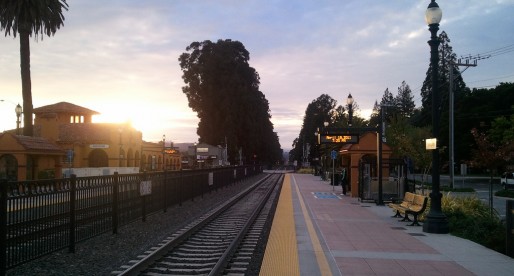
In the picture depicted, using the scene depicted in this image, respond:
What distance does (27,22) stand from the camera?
36000 millimetres

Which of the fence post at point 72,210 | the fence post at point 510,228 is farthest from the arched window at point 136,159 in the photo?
the fence post at point 510,228

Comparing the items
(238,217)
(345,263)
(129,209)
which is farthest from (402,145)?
(345,263)

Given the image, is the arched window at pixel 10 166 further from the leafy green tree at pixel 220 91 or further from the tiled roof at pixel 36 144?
the leafy green tree at pixel 220 91

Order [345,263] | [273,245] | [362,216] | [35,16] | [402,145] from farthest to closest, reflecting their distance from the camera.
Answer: [35,16] → [402,145] → [362,216] → [273,245] → [345,263]

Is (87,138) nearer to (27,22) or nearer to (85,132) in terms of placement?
(85,132)

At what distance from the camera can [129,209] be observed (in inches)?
586

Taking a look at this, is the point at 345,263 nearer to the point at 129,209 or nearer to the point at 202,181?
the point at 129,209

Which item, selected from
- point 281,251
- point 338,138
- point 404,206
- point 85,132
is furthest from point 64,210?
point 85,132

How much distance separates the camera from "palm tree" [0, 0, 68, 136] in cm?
3518

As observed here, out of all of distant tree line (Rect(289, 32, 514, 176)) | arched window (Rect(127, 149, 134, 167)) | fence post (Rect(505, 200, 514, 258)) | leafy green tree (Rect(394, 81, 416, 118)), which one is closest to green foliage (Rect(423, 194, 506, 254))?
fence post (Rect(505, 200, 514, 258))

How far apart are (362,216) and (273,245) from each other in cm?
742

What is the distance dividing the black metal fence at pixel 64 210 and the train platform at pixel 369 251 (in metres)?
4.06

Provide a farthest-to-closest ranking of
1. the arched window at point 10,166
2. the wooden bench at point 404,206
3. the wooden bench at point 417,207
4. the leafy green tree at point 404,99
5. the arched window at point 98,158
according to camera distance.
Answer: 1. the leafy green tree at point 404,99
2. the arched window at point 98,158
3. the arched window at point 10,166
4. the wooden bench at point 404,206
5. the wooden bench at point 417,207

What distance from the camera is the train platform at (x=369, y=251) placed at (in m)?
8.86
